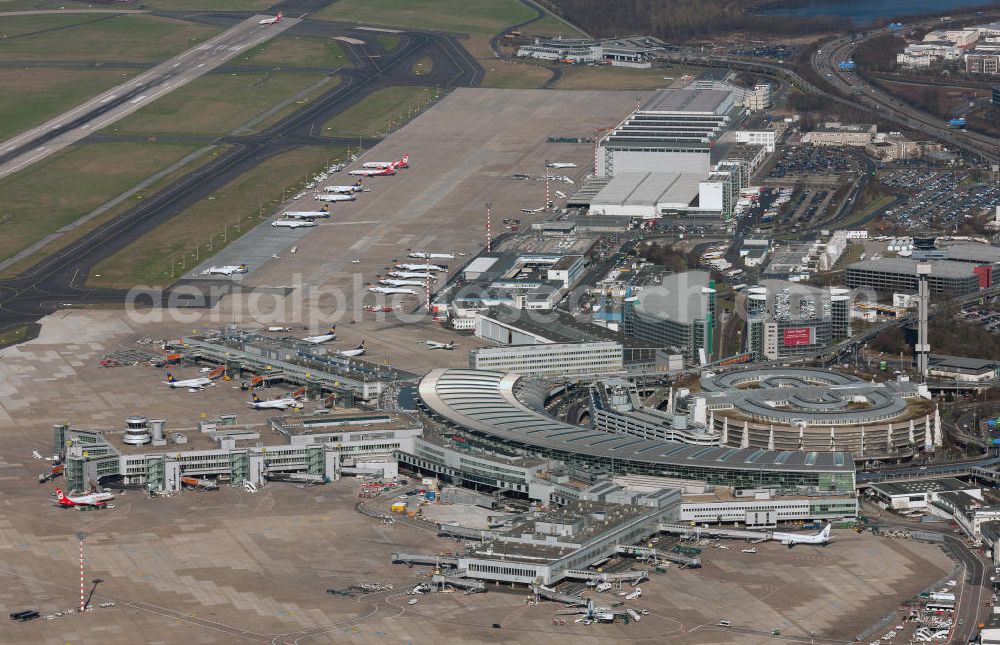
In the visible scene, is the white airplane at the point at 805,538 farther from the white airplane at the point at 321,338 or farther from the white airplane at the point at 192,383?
the white airplane at the point at 321,338

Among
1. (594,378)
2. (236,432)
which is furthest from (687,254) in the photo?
(236,432)

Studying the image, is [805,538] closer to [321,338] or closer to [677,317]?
[677,317]

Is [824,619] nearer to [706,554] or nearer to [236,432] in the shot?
[706,554]

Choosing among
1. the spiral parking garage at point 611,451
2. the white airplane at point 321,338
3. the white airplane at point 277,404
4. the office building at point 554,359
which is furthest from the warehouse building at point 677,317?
the white airplane at point 277,404

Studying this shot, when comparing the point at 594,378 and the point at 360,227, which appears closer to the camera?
the point at 594,378

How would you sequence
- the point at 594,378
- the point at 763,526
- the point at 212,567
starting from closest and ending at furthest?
1. the point at 212,567
2. the point at 763,526
3. the point at 594,378

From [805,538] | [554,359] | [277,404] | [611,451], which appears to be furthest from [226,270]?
[805,538]
